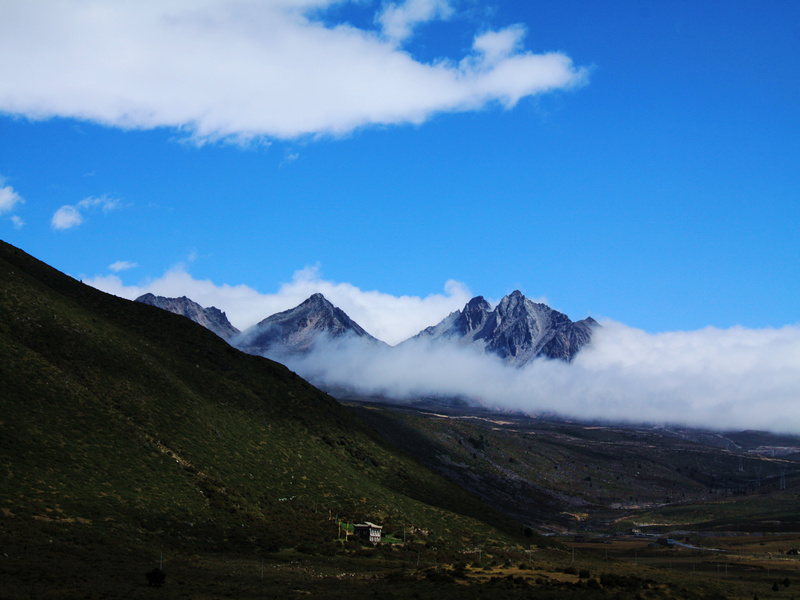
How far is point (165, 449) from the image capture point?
84.1 m

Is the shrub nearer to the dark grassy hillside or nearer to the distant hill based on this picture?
the dark grassy hillside

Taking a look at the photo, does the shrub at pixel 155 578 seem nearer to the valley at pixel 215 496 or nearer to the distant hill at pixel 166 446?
the valley at pixel 215 496

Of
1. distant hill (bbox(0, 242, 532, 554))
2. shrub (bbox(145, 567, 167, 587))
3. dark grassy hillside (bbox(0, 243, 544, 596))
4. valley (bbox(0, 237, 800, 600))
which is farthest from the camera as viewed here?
distant hill (bbox(0, 242, 532, 554))

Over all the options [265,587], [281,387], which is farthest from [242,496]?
[281,387]

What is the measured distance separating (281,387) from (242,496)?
4782 cm

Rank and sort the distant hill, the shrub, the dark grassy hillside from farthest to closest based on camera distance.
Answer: the distant hill → the dark grassy hillside → the shrub

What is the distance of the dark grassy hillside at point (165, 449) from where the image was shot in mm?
65688

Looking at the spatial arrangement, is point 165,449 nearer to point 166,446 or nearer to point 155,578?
point 166,446

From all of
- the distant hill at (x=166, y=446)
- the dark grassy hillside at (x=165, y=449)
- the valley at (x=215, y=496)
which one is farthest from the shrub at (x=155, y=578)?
the distant hill at (x=166, y=446)

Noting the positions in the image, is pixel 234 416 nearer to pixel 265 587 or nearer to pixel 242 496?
pixel 242 496

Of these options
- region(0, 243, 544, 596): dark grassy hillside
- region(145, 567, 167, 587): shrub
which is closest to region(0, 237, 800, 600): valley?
region(0, 243, 544, 596): dark grassy hillside

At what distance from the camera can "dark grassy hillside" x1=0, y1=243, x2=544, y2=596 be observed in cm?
6569

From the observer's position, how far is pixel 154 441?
84.2 meters

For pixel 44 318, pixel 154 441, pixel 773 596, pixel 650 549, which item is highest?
pixel 44 318
